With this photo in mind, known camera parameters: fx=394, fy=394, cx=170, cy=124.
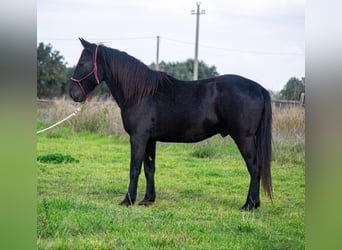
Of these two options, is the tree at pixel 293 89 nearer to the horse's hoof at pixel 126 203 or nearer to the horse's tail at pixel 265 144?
the horse's tail at pixel 265 144

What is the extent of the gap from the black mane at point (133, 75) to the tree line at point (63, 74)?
0.33 feet

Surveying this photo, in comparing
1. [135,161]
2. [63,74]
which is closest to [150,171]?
[135,161]

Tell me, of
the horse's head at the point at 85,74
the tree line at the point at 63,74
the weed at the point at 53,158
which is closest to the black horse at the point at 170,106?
the horse's head at the point at 85,74

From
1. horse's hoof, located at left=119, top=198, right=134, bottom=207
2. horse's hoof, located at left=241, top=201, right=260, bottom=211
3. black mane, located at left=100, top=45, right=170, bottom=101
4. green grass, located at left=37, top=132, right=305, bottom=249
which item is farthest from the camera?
black mane, located at left=100, top=45, right=170, bottom=101

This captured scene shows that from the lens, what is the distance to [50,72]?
3215 millimetres

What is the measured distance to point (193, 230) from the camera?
267 cm

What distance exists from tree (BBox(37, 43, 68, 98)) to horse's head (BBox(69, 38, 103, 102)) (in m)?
0.12

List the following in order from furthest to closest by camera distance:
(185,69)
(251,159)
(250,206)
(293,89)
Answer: (185,69) → (251,159) → (250,206) → (293,89)

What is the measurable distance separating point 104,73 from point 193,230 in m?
1.59

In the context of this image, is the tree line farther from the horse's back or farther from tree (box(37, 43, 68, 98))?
the horse's back

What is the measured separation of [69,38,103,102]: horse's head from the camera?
328cm

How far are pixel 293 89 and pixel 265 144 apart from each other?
50 centimetres

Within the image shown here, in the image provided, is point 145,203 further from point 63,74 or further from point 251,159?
point 63,74

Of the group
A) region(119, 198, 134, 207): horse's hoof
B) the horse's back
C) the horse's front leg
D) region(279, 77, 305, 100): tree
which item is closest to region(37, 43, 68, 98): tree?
the horse's front leg
